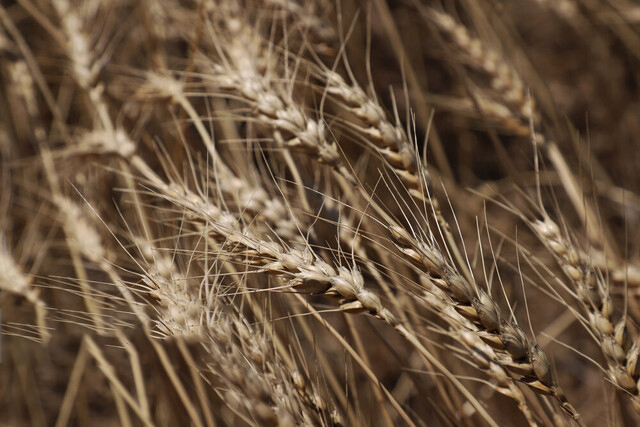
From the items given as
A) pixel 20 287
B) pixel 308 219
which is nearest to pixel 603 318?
pixel 308 219

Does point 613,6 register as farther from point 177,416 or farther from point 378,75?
point 177,416

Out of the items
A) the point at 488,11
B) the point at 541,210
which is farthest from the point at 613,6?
the point at 541,210

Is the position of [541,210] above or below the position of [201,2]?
below

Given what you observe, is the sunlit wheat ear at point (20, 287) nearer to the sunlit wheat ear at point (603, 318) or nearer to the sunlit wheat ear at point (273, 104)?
the sunlit wheat ear at point (273, 104)

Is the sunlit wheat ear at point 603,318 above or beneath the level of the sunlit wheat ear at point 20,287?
above

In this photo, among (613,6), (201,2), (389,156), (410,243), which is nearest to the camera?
(410,243)

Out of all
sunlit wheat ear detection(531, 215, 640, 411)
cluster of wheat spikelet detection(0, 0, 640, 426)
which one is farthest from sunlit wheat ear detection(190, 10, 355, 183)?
sunlit wheat ear detection(531, 215, 640, 411)

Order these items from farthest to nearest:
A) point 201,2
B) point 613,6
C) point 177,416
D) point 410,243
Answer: point 613,6 < point 201,2 < point 177,416 < point 410,243

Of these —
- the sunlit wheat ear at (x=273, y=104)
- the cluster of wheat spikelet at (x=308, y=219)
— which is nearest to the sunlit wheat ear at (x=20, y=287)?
the cluster of wheat spikelet at (x=308, y=219)

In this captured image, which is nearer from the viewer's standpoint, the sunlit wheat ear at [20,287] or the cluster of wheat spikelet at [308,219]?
the cluster of wheat spikelet at [308,219]

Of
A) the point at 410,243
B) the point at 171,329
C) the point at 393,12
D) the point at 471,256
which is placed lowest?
the point at 471,256
